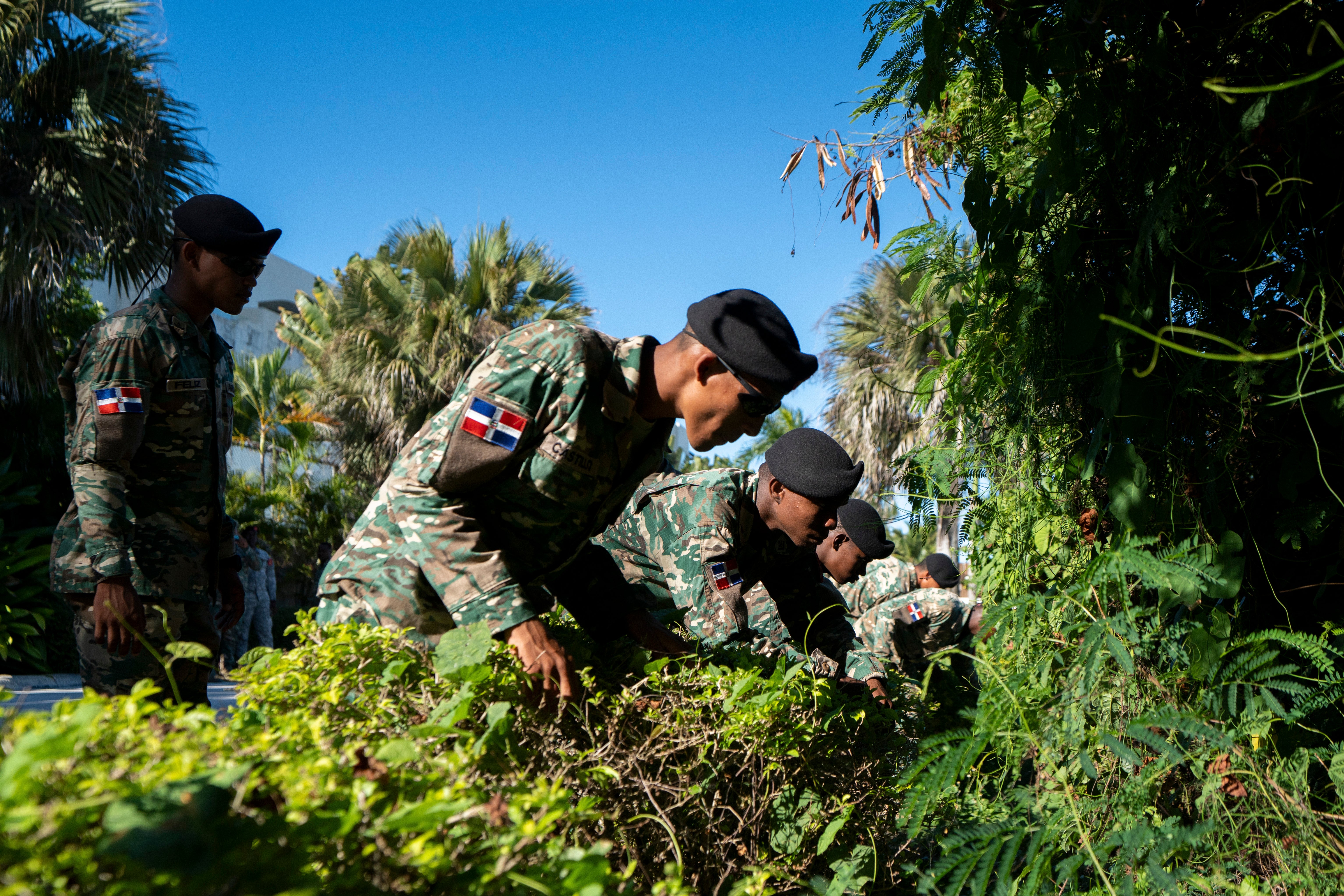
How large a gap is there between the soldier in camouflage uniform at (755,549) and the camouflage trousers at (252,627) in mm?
9891

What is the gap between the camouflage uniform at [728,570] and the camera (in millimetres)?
3094

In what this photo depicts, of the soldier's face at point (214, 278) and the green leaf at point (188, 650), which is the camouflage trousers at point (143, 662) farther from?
the green leaf at point (188, 650)

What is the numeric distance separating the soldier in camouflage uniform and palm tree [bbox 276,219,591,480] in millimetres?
13611

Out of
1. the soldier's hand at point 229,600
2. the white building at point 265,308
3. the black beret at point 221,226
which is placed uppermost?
the white building at point 265,308

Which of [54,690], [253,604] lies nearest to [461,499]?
[54,690]

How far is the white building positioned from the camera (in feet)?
91.0

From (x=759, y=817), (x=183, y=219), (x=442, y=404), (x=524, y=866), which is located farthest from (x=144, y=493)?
(x=442, y=404)

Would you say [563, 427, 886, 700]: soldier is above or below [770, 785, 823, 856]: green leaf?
above

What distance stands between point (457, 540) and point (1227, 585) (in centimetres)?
176

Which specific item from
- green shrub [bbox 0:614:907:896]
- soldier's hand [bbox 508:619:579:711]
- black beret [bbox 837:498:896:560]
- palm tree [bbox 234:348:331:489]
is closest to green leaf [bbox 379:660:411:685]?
green shrub [bbox 0:614:907:896]

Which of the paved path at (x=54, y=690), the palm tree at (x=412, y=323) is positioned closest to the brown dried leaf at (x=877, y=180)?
the paved path at (x=54, y=690)

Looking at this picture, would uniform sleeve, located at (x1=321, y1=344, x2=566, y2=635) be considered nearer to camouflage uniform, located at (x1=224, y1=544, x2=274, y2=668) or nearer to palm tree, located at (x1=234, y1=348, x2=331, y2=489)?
camouflage uniform, located at (x1=224, y1=544, x2=274, y2=668)

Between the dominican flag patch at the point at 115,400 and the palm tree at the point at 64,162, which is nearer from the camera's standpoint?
the dominican flag patch at the point at 115,400

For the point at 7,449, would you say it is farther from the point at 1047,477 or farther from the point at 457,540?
the point at 1047,477
